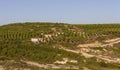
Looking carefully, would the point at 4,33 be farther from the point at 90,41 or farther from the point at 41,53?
the point at 41,53

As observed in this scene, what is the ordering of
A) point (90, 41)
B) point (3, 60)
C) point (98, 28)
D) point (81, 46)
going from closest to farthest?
point (3, 60) < point (81, 46) < point (90, 41) < point (98, 28)

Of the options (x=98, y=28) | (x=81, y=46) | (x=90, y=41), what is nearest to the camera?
(x=81, y=46)

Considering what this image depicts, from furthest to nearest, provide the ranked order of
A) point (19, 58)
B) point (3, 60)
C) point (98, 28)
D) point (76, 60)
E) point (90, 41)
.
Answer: point (98, 28) < point (90, 41) < point (76, 60) < point (19, 58) < point (3, 60)

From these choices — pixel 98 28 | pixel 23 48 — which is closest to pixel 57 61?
pixel 23 48

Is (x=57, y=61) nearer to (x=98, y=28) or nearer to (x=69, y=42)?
(x=69, y=42)

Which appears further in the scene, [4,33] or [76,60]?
[4,33]

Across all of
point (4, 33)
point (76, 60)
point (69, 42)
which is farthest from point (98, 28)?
point (76, 60)
